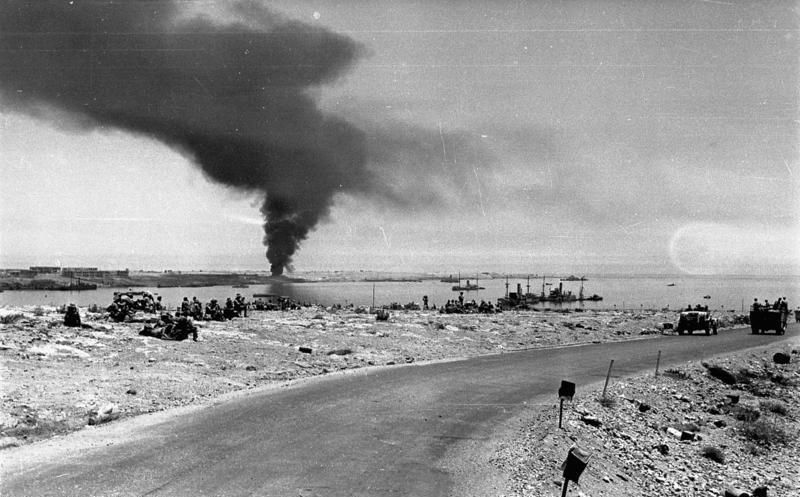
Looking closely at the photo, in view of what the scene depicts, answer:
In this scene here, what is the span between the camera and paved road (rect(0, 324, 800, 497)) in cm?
808

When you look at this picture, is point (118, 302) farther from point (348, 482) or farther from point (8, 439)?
point (348, 482)

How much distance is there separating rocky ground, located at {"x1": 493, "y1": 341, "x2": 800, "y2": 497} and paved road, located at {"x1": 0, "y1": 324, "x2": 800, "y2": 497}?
1.36m

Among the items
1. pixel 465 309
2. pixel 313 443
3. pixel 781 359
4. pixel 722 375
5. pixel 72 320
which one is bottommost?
pixel 722 375

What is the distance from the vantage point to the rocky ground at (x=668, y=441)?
9805 mm

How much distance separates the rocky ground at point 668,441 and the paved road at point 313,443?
136 cm

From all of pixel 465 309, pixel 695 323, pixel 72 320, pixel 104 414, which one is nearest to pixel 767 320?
pixel 695 323

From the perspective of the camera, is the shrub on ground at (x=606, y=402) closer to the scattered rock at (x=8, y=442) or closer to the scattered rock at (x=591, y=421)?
the scattered rock at (x=591, y=421)

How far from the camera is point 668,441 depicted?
13.7 meters

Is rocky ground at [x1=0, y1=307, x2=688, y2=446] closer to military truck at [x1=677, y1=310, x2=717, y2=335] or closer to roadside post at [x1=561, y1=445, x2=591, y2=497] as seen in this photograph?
military truck at [x1=677, y1=310, x2=717, y2=335]

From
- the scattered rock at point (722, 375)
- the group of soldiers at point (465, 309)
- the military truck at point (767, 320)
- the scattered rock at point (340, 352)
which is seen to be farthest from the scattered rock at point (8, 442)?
the military truck at point (767, 320)

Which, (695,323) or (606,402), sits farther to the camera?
(695,323)

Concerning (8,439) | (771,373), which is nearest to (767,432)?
(771,373)

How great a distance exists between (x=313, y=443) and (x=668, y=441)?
9.68 metres

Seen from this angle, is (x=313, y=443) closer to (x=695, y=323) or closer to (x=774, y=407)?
(x=774, y=407)
